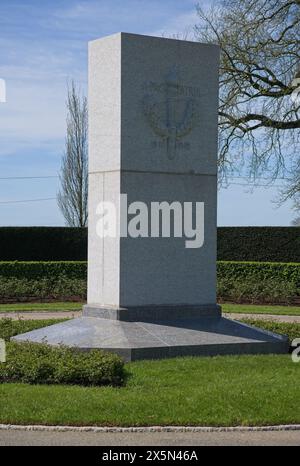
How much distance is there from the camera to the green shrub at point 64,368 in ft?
28.9

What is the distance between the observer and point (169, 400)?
7.93 meters

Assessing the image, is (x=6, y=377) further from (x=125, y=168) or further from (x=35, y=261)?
(x=35, y=261)

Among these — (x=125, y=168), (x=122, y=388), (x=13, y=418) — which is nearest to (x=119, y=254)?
(x=125, y=168)

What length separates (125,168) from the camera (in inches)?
446

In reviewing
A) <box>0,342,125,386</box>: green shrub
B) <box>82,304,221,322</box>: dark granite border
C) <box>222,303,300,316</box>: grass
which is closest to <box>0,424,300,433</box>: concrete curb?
<box>0,342,125,386</box>: green shrub

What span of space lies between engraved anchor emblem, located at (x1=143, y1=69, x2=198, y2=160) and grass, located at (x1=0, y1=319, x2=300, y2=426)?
3.56 m

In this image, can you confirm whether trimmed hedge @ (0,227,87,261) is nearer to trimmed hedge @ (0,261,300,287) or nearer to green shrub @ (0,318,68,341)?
trimmed hedge @ (0,261,300,287)

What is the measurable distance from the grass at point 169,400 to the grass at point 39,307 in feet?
26.9

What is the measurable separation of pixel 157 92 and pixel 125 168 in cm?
118

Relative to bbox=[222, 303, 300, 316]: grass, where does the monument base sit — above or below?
above

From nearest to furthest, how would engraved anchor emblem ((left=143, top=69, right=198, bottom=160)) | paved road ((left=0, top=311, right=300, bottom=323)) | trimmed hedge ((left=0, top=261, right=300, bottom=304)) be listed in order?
engraved anchor emblem ((left=143, top=69, right=198, bottom=160)), paved road ((left=0, top=311, right=300, bottom=323)), trimmed hedge ((left=0, top=261, right=300, bottom=304))

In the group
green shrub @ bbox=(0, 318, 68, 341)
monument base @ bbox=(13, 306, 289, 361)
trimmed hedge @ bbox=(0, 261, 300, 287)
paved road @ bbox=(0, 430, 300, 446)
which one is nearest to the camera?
paved road @ bbox=(0, 430, 300, 446)

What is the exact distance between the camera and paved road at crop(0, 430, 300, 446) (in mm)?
6805

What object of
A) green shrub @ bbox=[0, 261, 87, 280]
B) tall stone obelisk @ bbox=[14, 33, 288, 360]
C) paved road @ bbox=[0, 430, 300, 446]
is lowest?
green shrub @ bbox=[0, 261, 87, 280]
